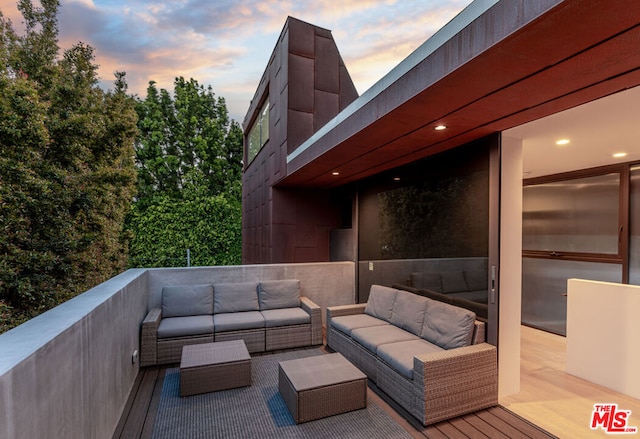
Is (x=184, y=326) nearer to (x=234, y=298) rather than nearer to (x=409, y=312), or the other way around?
(x=234, y=298)

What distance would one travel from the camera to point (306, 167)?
4547mm

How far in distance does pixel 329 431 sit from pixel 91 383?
1.73m

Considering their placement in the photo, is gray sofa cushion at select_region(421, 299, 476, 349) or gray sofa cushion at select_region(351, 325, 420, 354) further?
gray sofa cushion at select_region(351, 325, 420, 354)

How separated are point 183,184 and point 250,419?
1249cm

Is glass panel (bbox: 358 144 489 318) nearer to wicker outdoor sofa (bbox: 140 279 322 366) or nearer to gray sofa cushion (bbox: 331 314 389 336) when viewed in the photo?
gray sofa cushion (bbox: 331 314 389 336)

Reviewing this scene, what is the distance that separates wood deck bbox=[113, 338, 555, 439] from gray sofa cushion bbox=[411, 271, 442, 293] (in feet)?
4.20

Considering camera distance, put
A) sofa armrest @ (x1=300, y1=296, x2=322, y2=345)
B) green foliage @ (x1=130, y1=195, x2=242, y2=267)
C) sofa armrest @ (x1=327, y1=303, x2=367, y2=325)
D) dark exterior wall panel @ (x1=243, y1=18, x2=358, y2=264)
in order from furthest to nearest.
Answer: green foliage @ (x1=130, y1=195, x2=242, y2=267) < dark exterior wall panel @ (x1=243, y1=18, x2=358, y2=264) < sofa armrest @ (x1=300, y1=296, x2=322, y2=345) < sofa armrest @ (x1=327, y1=303, x2=367, y2=325)

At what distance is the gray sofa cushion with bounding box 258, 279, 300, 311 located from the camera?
15.3ft

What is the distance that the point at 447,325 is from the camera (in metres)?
3.11

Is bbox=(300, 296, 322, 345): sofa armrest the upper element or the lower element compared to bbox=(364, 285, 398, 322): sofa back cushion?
lower

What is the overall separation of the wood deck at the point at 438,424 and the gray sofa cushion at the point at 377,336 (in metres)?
0.49

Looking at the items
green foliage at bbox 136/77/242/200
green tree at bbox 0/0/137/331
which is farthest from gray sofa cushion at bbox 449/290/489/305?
green foliage at bbox 136/77/242/200

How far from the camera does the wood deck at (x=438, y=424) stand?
8.12ft

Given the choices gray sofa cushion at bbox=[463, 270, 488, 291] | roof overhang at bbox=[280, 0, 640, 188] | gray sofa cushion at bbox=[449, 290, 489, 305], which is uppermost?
roof overhang at bbox=[280, 0, 640, 188]
